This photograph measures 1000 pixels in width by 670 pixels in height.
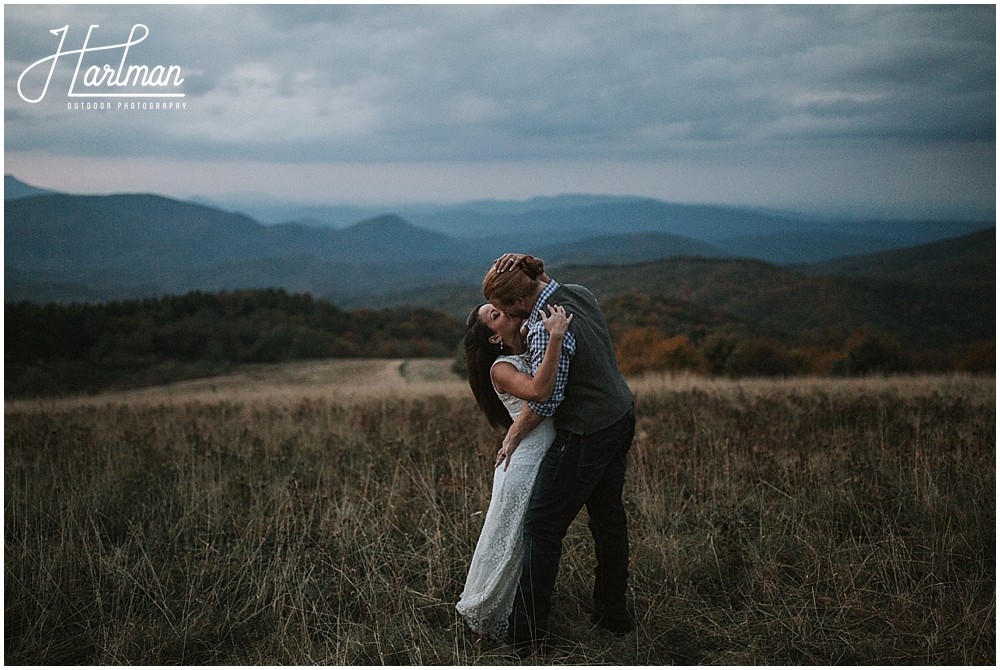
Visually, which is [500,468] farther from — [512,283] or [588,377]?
[512,283]

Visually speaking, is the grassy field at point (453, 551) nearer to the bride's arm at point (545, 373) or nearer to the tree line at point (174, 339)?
the bride's arm at point (545, 373)

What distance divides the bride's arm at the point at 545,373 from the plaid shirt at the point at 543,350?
1.5 inches

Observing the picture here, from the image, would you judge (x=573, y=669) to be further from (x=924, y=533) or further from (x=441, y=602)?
(x=924, y=533)

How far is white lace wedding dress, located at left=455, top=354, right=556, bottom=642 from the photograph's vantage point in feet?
9.55

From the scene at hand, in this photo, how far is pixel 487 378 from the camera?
299 cm

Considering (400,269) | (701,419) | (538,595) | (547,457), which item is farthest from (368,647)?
(400,269)

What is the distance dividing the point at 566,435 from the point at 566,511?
0.33m

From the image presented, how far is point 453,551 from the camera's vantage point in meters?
3.95

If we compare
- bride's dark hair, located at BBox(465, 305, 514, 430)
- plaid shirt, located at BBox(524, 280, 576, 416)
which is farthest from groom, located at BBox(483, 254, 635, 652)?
bride's dark hair, located at BBox(465, 305, 514, 430)

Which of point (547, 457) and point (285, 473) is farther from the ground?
point (547, 457)

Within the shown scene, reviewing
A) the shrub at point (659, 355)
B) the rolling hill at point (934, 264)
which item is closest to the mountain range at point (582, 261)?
the rolling hill at point (934, 264)

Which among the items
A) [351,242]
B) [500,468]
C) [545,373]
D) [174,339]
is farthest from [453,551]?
[351,242]

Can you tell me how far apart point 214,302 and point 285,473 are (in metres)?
55.8

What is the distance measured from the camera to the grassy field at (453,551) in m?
3.18
